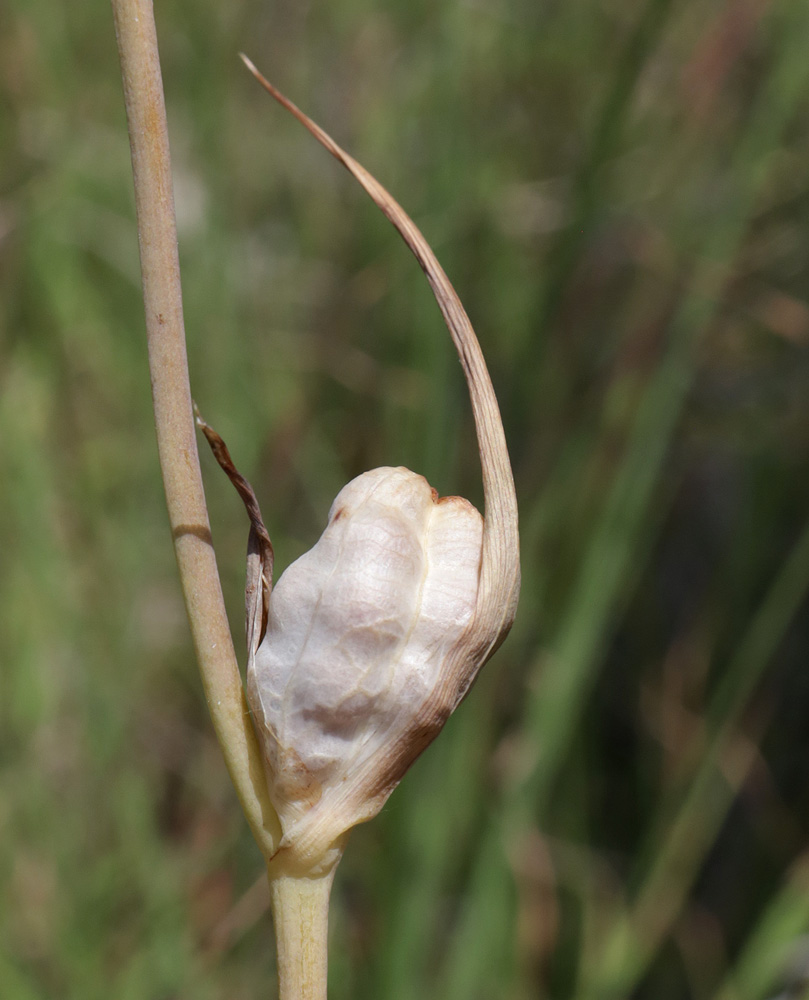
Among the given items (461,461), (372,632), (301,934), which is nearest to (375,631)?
(372,632)

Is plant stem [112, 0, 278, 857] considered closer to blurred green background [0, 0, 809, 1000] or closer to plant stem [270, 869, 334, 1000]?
plant stem [270, 869, 334, 1000]

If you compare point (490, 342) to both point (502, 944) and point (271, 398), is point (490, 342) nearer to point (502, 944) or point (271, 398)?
point (271, 398)

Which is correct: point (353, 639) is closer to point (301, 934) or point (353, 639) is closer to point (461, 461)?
point (301, 934)

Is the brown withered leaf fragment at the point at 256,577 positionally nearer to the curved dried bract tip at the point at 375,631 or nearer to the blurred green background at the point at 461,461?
the curved dried bract tip at the point at 375,631

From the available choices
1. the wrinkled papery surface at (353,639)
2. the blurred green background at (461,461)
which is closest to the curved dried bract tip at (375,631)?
the wrinkled papery surface at (353,639)

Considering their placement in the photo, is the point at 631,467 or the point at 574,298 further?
the point at 574,298

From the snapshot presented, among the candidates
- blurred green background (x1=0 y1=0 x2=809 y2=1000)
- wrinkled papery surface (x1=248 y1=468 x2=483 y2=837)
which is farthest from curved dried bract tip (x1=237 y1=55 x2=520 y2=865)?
blurred green background (x1=0 y1=0 x2=809 y2=1000)

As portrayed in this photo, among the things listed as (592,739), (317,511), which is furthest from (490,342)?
(592,739)
